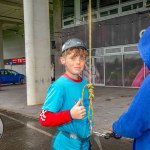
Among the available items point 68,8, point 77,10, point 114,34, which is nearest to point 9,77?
point 68,8

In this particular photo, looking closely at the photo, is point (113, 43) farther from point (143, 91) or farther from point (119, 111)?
point (143, 91)

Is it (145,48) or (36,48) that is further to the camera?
(36,48)

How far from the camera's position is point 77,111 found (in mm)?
2162

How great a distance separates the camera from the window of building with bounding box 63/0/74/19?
21062 millimetres

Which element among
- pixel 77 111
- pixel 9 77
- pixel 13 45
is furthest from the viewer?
pixel 13 45

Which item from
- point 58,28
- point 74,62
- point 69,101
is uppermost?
point 58,28

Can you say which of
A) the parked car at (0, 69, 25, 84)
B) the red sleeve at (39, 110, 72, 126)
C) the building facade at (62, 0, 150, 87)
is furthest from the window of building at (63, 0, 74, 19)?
the red sleeve at (39, 110, 72, 126)

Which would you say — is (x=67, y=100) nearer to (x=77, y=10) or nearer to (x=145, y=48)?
(x=145, y=48)

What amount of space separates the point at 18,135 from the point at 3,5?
22.4m

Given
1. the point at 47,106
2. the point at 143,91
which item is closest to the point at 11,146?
the point at 47,106

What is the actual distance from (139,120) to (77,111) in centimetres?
57

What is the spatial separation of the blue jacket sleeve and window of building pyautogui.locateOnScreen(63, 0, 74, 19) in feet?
64.9

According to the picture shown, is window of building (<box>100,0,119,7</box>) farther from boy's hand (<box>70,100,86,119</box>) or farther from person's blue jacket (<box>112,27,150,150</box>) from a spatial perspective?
person's blue jacket (<box>112,27,150,150</box>)

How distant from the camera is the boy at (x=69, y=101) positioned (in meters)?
2.27
